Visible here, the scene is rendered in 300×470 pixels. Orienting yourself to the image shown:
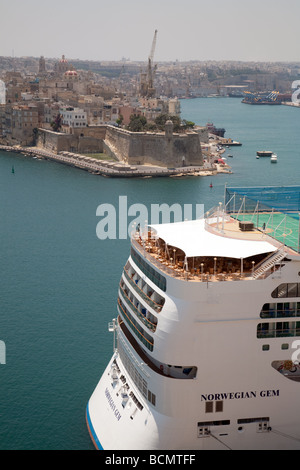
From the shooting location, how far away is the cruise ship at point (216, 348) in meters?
11.8

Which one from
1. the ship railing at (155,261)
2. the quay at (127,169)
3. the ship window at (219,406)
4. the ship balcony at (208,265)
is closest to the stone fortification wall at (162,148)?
the quay at (127,169)

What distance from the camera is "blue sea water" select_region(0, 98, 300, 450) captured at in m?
15.6

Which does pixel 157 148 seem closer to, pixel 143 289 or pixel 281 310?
pixel 143 289

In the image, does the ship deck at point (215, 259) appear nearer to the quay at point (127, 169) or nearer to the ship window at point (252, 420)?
the ship window at point (252, 420)

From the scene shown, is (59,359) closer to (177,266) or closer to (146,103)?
(177,266)

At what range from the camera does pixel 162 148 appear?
186ft

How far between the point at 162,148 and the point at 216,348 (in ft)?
150

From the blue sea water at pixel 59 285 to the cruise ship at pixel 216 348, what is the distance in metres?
2.52

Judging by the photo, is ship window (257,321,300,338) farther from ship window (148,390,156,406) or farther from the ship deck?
ship window (148,390,156,406)

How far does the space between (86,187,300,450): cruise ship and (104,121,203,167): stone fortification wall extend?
142 feet

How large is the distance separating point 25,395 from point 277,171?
1546 inches

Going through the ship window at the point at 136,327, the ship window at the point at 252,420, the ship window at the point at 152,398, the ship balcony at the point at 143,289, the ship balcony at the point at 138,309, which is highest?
the ship balcony at the point at 143,289

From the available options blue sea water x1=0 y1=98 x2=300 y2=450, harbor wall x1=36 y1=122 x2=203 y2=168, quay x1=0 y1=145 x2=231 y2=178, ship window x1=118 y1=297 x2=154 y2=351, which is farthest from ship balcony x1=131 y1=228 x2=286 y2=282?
harbor wall x1=36 y1=122 x2=203 y2=168
